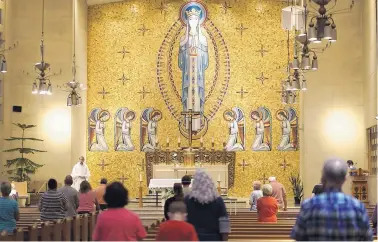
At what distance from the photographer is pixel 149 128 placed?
24141 mm

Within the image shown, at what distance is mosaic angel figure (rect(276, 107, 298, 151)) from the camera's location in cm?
2366

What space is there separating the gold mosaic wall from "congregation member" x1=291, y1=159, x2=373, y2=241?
18648 mm

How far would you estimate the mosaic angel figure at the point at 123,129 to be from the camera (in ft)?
79.2

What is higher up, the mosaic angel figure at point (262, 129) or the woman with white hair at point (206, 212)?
the mosaic angel figure at point (262, 129)

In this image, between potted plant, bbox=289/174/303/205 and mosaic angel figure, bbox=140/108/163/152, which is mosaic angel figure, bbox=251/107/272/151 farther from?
mosaic angel figure, bbox=140/108/163/152

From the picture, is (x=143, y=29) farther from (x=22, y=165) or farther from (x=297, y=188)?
(x=297, y=188)

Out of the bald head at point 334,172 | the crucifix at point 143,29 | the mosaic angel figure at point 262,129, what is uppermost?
the crucifix at point 143,29

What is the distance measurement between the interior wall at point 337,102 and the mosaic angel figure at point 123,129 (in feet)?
17.9

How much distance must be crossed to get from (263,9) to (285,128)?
3760 millimetres

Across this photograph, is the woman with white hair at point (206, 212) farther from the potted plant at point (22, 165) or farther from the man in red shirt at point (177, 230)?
the potted plant at point (22, 165)

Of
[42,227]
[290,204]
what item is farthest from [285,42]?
[42,227]

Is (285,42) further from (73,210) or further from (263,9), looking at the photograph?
(73,210)

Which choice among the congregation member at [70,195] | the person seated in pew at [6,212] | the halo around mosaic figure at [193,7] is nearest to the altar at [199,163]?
the halo around mosaic figure at [193,7]

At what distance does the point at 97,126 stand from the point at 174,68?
9.91 ft
